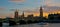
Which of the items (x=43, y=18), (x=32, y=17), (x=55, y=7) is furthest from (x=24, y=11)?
(x=55, y=7)

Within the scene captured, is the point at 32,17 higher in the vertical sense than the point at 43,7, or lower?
lower

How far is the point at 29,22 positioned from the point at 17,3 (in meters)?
0.54

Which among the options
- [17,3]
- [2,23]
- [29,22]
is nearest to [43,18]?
[29,22]

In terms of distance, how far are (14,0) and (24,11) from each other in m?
0.36

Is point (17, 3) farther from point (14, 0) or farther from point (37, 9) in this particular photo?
point (37, 9)

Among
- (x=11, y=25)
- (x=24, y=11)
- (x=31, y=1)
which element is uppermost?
(x=31, y=1)

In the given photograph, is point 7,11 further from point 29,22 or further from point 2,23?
point 29,22

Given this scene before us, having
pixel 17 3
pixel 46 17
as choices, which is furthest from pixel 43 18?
pixel 17 3

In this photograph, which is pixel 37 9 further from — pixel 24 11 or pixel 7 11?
pixel 7 11

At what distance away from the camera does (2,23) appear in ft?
12.2

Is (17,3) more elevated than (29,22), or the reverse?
(17,3)

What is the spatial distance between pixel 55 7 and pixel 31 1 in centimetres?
60

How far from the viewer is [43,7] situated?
12.8 feet

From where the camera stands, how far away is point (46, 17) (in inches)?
151
